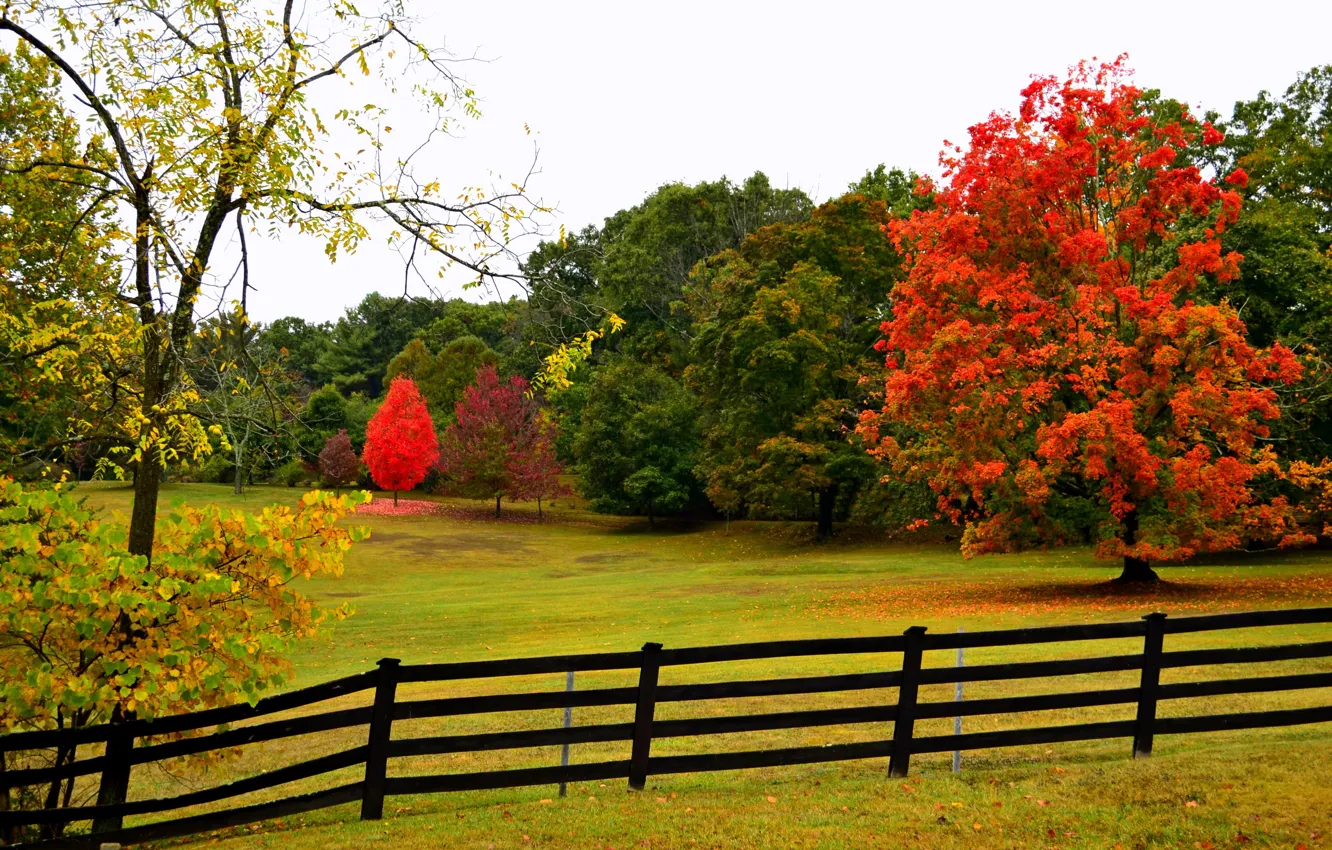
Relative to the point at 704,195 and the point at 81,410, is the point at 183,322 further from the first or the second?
the point at 704,195

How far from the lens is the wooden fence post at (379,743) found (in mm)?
7711

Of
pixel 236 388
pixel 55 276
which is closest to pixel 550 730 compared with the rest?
pixel 236 388

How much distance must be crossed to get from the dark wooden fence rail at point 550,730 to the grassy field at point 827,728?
0.28 meters

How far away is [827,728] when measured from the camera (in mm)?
12008

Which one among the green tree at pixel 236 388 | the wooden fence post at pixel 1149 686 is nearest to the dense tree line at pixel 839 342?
the green tree at pixel 236 388

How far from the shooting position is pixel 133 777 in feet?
40.4

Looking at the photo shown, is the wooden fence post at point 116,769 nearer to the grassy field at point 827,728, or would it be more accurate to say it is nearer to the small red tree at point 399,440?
the grassy field at point 827,728

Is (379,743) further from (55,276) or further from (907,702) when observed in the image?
(55,276)

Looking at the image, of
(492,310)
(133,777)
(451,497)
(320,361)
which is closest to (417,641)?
(133,777)

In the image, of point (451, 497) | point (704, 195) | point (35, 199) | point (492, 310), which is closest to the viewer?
point (35, 199)

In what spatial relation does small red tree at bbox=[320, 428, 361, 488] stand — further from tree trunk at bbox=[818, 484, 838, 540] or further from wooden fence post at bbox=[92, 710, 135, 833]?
wooden fence post at bbox=[92, 710, 135, 833]

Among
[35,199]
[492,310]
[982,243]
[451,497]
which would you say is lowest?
[451,497]

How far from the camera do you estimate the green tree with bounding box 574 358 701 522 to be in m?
57.3

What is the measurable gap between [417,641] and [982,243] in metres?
16.0
